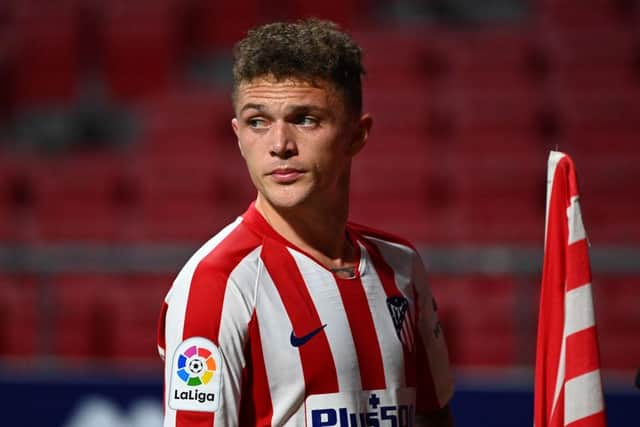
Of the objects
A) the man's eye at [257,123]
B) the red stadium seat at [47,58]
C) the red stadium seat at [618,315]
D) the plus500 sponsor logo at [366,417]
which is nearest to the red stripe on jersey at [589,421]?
the plus500 sponsor logo at [366,417]

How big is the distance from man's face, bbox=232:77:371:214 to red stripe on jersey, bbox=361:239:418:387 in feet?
0.79

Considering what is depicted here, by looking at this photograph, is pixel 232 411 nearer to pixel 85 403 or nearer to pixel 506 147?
pixel 85 403

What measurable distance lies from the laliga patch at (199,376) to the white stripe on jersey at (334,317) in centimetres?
22

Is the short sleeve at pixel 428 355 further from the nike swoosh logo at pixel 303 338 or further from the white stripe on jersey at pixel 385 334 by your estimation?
the nike swoosh logo at pixel 303 338

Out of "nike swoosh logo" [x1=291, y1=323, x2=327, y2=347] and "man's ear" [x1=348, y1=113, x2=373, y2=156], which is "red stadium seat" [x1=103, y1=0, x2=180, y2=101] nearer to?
"man's ear" [x1=348, y1=113, x2=373, y2=156]

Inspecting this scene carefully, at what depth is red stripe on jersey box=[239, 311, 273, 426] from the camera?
1714 millimetres

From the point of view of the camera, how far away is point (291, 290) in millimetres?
1797

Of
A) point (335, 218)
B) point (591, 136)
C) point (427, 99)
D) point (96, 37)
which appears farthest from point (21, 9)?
point (335, 218)

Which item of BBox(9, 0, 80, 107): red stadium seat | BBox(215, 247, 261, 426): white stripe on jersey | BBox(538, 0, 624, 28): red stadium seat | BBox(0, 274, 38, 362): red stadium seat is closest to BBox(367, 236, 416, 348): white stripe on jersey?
BBox(215, 247, 261, 426): white stripe on jersey

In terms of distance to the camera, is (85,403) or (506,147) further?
(506,147)

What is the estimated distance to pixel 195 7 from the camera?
7250 millimetres

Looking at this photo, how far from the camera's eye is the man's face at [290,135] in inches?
68.8

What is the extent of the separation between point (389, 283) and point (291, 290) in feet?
0.80

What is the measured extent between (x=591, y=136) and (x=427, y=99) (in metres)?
1.02
